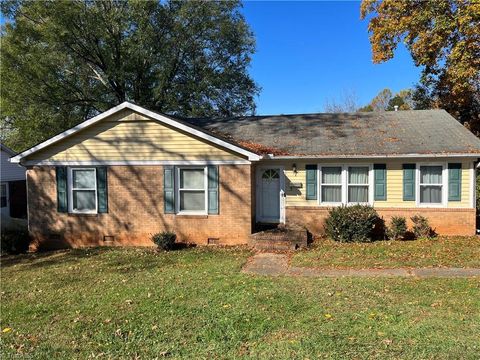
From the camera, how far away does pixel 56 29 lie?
69.3 feet

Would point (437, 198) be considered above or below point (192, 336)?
above

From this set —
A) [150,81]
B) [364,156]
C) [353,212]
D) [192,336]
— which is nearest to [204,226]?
[353,212]

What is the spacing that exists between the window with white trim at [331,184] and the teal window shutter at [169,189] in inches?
199

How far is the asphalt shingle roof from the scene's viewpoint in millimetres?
12648

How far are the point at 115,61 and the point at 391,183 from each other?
18.7 meters

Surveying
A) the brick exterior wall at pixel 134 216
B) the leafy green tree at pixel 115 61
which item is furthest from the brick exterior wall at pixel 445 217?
the leafy green tree at pixel 115 61

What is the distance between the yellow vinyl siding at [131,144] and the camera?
12.4 meters

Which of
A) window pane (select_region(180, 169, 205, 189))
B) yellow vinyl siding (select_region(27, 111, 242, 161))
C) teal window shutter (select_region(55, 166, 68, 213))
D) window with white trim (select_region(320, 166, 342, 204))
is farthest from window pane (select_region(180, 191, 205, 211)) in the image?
window with white trim (select_region(320, 166, 342, 204))

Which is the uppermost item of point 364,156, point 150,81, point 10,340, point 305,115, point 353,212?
point 150,81

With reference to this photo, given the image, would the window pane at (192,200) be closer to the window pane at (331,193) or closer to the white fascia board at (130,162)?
the white fascia board at (130,162)

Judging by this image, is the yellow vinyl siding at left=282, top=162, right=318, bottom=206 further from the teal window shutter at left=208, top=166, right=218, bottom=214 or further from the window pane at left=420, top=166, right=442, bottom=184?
the window pane at left=420, top=166, right=442, bottom=184

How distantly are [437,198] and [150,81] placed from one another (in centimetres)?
1902

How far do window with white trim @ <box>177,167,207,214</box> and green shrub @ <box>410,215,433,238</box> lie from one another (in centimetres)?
682

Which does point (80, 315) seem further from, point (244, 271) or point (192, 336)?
point (244, 271)
